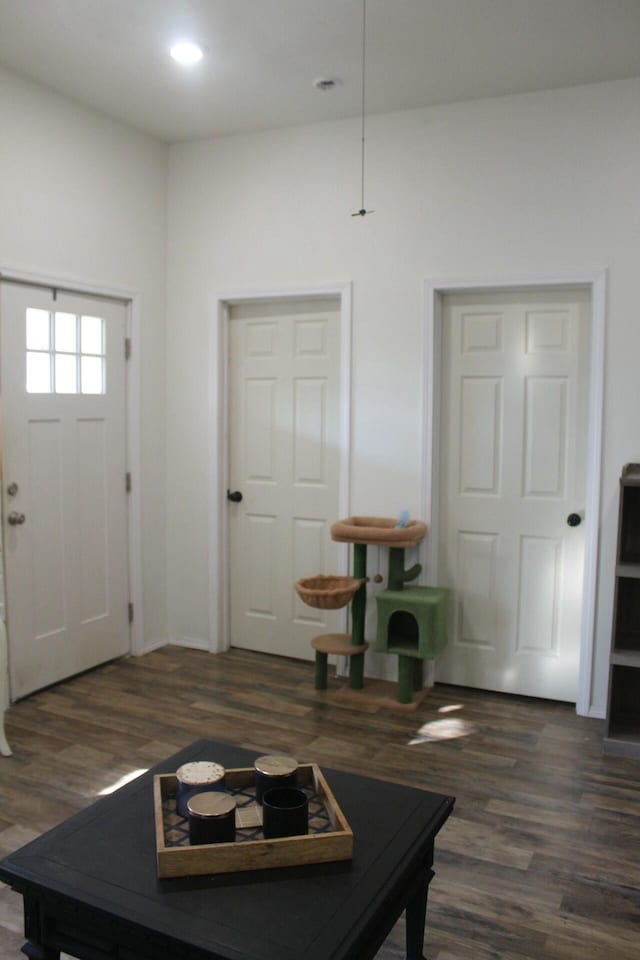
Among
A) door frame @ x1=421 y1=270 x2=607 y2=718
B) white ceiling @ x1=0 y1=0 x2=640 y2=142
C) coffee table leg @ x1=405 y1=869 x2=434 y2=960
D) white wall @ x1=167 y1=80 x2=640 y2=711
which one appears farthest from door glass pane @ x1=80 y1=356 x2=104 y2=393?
coffee table leg @ x1=405 y1=869 x2=434 y2=960

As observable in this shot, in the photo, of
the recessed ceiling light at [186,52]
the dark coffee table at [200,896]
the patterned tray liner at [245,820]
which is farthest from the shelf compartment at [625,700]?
the recessed ceiling light at [186,52]

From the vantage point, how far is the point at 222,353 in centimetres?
449

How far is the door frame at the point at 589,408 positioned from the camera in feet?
11.7

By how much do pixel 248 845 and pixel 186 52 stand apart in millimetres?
3017

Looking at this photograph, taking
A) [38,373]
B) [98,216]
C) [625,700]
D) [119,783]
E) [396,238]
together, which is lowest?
[119,783]

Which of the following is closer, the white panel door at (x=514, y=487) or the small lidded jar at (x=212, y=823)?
the small lidded jar at (x=212, y=823)

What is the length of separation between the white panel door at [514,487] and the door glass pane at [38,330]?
193cm

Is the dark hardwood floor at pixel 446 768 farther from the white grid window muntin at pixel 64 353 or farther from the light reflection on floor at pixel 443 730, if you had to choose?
the white grid window muntin at pixel 64 353

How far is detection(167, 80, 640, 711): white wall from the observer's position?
355 cm

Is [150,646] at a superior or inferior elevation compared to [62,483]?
inferior

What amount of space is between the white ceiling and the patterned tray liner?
2.63 meters

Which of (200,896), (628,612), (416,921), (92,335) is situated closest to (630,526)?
(628,612)

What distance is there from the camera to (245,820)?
1718 millimetres

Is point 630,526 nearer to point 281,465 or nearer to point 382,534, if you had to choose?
point 382,534
